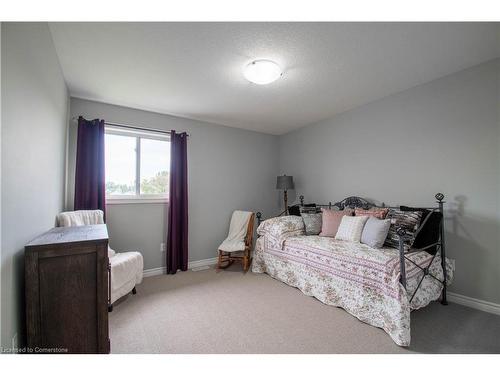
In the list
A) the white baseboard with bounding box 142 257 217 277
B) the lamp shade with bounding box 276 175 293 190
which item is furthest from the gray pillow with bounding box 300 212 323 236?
the white baseboard with bounding box 142 257 217 277

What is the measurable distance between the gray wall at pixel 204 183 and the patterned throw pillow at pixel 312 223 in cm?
136

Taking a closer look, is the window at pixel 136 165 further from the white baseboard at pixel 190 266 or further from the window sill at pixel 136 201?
the white baseboard at pixel 190 266

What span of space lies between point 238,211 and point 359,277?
222 cm

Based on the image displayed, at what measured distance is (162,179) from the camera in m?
3.48

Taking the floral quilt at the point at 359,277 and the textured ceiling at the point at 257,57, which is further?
the floral quilt at the point at 359,277

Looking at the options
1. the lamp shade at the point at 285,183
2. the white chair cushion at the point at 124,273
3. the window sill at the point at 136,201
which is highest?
the lamp shade at the point at 285,183

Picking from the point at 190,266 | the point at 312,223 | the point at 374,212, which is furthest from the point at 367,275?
the point at 190,266

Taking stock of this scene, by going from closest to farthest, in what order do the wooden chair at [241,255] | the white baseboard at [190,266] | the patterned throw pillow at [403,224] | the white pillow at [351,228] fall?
1. the patterned throw pillow at [403,224]
2. the white pillow at [351,228]
3. the white baseboard at [190,266]
4. the wooden chair at [241,255]

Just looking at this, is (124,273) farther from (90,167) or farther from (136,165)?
(136,165)

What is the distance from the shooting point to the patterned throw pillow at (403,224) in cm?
229

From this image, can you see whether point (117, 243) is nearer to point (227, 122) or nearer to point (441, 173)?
point (227, 122)

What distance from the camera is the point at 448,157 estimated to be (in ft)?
7.93

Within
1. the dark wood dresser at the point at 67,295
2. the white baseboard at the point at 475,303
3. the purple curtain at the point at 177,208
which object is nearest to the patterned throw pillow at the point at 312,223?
the white baseboard at the point at 475,303

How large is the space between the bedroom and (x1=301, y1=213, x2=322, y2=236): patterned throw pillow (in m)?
0.03
